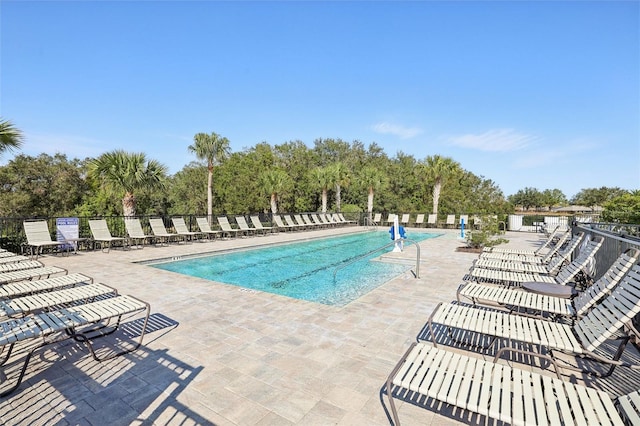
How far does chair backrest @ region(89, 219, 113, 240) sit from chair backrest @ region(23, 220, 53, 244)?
3.93 feet

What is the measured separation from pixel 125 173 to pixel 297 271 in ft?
23.8

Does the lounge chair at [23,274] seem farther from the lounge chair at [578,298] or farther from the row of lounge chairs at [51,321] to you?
the lounge chair at [578,298]

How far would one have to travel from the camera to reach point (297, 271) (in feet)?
29.0

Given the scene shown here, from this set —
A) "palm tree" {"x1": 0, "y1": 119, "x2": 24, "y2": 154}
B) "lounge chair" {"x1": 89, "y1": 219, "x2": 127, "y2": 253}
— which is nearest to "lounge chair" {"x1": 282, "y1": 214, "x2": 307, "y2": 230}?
"lounge chair" {"x1": 89, "y1": 219, "x2": 127, "y2": 253}

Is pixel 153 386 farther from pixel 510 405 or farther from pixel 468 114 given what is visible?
pixel 468 114

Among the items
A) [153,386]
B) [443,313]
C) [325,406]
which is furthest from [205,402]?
[443,313]

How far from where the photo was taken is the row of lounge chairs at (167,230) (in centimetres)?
887

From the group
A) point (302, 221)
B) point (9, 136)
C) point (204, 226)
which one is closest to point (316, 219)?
point (302, 221)

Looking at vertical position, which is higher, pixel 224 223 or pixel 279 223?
pixel 224 223

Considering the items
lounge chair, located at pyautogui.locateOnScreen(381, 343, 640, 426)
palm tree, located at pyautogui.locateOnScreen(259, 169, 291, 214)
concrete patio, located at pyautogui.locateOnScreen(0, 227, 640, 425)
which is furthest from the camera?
palm tree, located at pyautogui.locateOnScreen(259, 169, 291, 214)

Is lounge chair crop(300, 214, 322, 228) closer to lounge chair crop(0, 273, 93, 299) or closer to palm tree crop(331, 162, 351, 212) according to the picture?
palm tree crop(331, 162, 351, 212)

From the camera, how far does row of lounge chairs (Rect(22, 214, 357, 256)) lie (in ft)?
29.1

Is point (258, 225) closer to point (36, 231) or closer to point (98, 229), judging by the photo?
point (98, 229)

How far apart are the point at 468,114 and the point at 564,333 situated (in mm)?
21840
